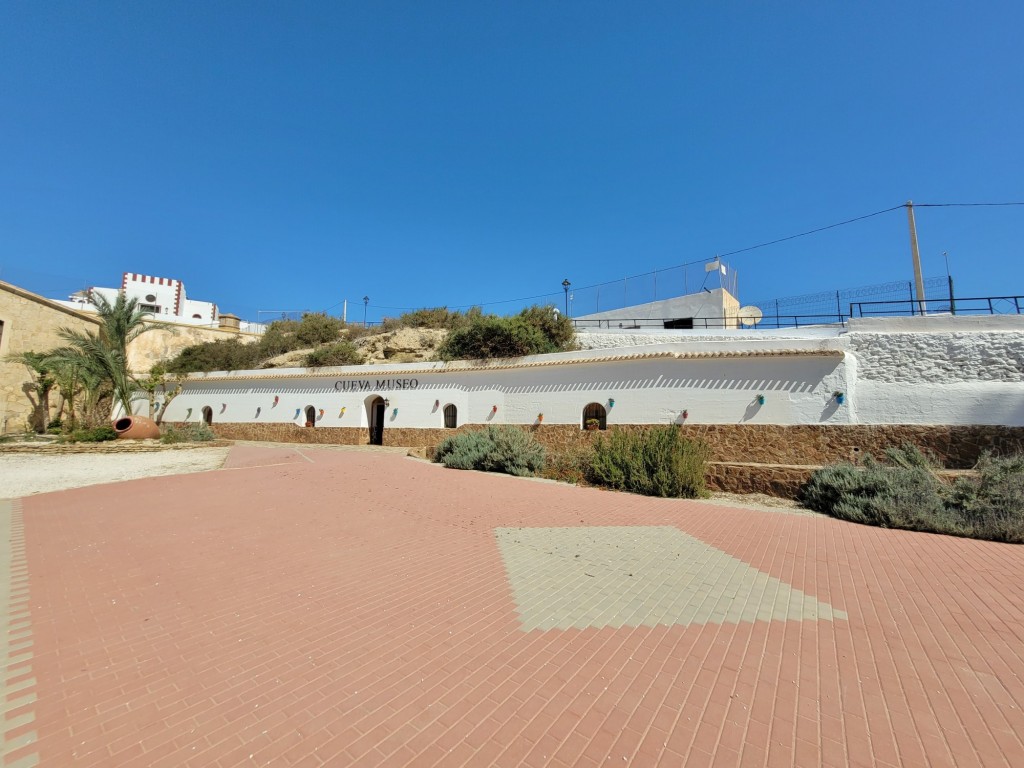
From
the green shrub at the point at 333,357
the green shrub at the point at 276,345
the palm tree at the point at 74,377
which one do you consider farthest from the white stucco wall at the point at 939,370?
the palm tree at the point at 74,377

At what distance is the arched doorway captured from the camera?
789 inches

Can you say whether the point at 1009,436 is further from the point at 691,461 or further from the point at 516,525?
the point at 516,525

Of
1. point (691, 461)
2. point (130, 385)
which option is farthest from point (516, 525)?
point (130, 385)

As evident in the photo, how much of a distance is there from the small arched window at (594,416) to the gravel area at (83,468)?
11.1 metres

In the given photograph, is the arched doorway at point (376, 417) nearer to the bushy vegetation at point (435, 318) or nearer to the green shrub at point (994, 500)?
the bushy vegetation at point (435, 318)

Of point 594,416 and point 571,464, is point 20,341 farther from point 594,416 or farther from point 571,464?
point 594,416

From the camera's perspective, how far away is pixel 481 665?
2928mm

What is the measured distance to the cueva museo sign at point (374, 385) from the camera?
731 inches

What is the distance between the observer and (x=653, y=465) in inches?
425

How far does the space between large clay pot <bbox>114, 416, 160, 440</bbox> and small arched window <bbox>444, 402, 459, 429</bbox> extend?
42.7 feet

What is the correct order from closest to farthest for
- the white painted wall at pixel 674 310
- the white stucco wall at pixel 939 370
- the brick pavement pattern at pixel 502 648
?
1. the brick pavement pattern at pixel 502 648
2. the white stucco wall at pixel 939 370
3. the white painted wall at pixel 674 310

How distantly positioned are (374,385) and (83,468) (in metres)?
9.54

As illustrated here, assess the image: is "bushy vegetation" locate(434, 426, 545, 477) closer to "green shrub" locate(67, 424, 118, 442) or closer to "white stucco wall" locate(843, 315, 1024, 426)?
"white stucco wall" locate(843, 315, 1024, 426)

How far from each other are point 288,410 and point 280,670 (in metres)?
20.5
